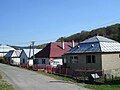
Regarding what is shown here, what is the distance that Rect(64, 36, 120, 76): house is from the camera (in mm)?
40906

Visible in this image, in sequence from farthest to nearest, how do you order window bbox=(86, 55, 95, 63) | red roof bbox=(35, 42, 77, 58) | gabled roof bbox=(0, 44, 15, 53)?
gabled roof bbox=(0, 44, 15, 53) → red roof bbox=(35, 42, 77, 58) → window bbox=(86, 55, 95, 63)

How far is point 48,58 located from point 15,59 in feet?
128

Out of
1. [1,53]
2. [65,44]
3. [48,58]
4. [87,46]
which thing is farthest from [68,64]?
[1,53]

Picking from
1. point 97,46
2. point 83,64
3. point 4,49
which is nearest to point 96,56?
point 97,46

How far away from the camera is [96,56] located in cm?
4116

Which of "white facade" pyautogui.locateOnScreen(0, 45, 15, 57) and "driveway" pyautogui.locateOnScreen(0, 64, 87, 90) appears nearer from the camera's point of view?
"driveway" pyautogui.locateOnScreen(0, 64, 87, 90)

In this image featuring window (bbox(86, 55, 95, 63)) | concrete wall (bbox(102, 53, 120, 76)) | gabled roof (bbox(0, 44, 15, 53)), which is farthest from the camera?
gabled roof (bbox(0, 44, 15, 53))

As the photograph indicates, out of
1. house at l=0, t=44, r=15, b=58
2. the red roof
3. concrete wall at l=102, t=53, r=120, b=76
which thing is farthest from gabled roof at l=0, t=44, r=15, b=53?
concrete wall at l=102, t=53, r=120, b=76

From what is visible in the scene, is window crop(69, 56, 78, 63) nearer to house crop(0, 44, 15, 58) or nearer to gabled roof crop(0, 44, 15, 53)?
house crop(0, 44, 15, 58)

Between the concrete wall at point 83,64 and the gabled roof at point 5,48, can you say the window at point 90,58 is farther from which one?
the gabled roof at point 5,48

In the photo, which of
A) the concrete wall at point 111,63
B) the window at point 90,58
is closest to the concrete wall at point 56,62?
the window at point 90,58

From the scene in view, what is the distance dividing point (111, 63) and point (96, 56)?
2568 mm

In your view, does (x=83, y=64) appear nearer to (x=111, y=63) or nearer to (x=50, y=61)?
(x=111, y=63)

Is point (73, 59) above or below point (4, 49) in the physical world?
below
